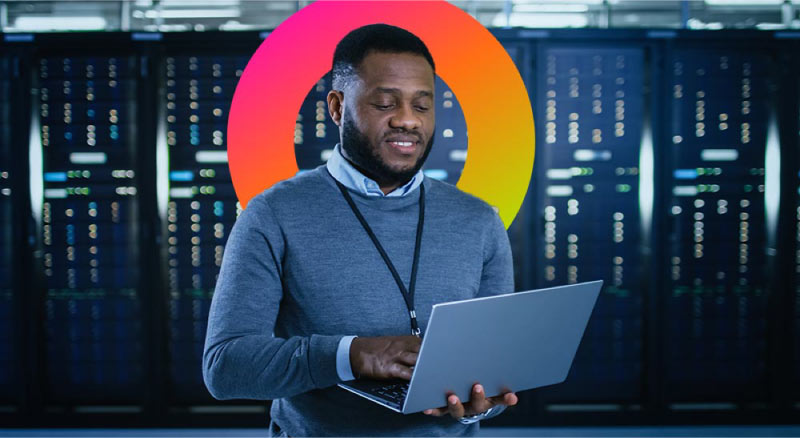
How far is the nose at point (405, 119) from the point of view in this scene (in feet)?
3.65

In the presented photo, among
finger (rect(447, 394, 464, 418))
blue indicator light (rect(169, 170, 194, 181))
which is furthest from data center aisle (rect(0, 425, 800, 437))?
finger (rect(447, 394, 464, 418))

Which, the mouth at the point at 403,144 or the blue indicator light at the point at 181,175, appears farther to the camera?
the blue indicator light at the point at 181,175

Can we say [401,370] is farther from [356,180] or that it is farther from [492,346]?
[356,180]

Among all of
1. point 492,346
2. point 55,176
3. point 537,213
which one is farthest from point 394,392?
point 55,176

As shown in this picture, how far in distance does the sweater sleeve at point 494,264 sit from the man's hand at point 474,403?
32cm

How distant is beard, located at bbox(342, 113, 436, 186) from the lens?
3.76 feet

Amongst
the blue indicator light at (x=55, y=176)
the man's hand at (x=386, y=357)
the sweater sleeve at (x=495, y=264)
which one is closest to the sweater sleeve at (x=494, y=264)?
the sweater sleeve at (x=495, y=264)

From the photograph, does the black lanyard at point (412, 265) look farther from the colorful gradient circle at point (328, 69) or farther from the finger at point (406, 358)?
the colorful gradient circle at point (328, 69)

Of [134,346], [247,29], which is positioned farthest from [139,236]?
[247,29]

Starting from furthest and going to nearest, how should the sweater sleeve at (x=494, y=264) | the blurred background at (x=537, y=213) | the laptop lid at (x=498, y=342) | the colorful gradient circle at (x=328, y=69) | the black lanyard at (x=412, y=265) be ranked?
the blurred background at (x=537, y=213)
the colorful gradient circle at (x=328, y=69)
the sweater sleeve at (x=494, y=264)
the black lanyard at (x=412, y=265)
the laptop lid at (x=498, y=342)

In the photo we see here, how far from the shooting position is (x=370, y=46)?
113cm

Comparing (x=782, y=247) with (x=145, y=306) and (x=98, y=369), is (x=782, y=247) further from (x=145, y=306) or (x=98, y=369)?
(x=98, y=369)

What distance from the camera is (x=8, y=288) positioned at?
3.05 m

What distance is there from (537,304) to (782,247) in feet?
9.17
